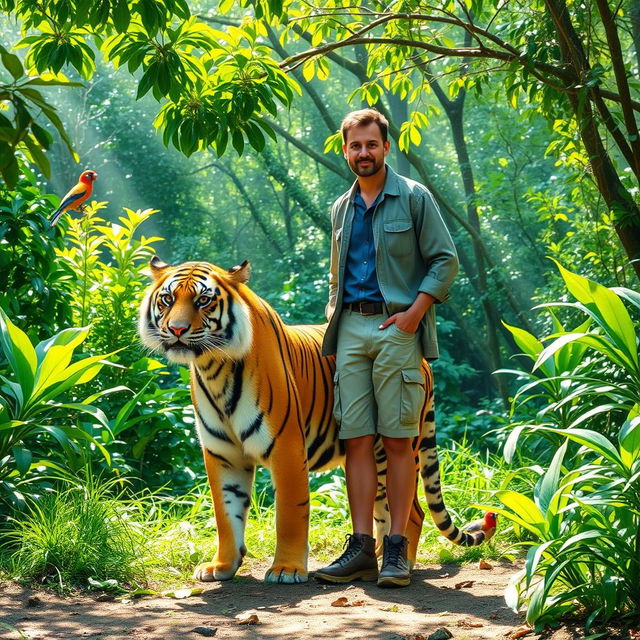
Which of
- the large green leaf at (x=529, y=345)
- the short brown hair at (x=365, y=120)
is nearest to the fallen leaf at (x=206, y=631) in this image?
the short brown hair at (x=365, y=120)

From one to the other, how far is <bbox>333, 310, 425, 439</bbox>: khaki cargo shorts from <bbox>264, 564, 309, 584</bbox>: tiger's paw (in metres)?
0.59

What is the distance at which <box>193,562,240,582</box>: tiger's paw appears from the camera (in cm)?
397

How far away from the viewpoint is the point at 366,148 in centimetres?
391

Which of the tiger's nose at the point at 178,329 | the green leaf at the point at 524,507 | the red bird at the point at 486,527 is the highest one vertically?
the tiger's nose at the point at 178,329

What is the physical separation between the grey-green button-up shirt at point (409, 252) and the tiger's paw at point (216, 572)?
1.13 metres

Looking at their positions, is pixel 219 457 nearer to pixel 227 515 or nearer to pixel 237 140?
pixel 227 515

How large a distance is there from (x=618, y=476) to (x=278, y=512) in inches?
56.8

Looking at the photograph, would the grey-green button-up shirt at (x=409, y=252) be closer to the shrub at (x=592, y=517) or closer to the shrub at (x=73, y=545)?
the shrub at (x=592, y=517)

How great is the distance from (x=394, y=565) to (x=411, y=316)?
1011 mm

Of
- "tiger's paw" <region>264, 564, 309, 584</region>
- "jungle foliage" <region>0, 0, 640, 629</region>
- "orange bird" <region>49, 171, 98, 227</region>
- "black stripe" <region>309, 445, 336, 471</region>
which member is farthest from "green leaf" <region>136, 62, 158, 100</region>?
"orange bird" <region>49, 171, 98, 227</region>

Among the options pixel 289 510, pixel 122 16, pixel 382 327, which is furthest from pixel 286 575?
pixel 122 16

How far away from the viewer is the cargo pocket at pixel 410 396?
3.80 metres

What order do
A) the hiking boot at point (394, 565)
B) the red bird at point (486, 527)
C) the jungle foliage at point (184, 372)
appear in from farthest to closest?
the red bird at point (486, 527)
the hiking boot at point (394, 565)
the jungle foliage at point (184, 372)

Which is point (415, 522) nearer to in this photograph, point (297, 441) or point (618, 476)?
point (297, 441)
